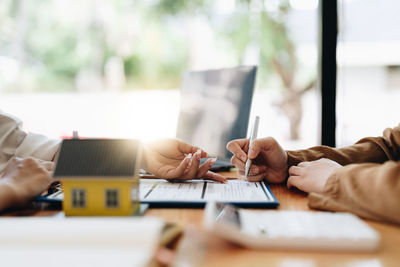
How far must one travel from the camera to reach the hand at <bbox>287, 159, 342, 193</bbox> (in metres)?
0.78

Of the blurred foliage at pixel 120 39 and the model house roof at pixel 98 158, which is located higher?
the blurred foliage at pixel 120 39

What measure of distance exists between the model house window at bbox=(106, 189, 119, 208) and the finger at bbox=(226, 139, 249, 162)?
51 cm

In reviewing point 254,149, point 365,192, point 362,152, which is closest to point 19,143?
point 254,149

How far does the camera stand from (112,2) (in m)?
4.80

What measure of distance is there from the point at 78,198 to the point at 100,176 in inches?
2.9

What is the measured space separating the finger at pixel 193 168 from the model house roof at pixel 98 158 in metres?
0.35

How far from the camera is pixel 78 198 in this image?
57 centimetres

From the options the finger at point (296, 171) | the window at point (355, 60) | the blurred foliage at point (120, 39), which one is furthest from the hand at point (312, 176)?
the blurred foliage at point (120, 39)

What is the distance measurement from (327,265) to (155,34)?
15.6 feet

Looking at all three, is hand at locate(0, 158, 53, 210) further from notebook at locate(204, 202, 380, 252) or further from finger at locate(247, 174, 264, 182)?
finger at locate(247, 174, 264, 182)

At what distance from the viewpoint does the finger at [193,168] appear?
2.96 feet

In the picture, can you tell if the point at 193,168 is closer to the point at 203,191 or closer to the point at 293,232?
the point at 203,191

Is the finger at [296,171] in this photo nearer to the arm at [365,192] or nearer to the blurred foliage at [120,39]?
the arm at [365,192]

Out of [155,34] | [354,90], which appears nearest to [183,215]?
[354,90]
